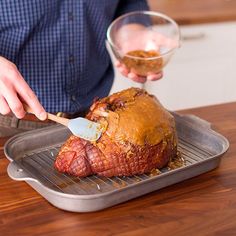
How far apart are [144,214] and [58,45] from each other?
2.01ft

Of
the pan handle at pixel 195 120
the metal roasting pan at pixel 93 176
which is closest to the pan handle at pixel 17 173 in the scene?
the metal roasting pan at pixel 93 176

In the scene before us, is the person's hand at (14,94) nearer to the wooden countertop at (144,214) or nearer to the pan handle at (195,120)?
the wooden countertop at (144,214)

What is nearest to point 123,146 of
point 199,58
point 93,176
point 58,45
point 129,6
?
point 93,176

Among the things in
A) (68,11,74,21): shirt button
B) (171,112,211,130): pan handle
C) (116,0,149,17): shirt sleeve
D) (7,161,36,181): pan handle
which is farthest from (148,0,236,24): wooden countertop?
(7,161,36,181): pan handle

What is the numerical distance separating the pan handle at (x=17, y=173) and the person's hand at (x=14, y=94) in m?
0.09

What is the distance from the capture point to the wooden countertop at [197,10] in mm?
2092

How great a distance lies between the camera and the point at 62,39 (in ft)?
4.41

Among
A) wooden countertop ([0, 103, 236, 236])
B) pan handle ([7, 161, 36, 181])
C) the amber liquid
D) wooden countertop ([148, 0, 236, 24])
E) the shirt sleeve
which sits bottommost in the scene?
wooden countertop ([148, 0, 236, 24])

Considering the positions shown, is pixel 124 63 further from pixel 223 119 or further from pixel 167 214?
pixel 167 214

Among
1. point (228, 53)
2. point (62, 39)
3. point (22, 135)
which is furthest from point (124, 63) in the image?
point (228, 53)

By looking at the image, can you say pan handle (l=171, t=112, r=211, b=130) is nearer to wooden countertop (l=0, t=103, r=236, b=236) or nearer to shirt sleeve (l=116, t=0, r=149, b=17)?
wooden countertop (l=0, t=103, r=236, b=236)

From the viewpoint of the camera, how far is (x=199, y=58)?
221cm

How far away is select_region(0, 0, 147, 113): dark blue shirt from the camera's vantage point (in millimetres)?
1295

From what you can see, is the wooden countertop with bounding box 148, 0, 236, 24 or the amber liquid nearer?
the amber liquid
